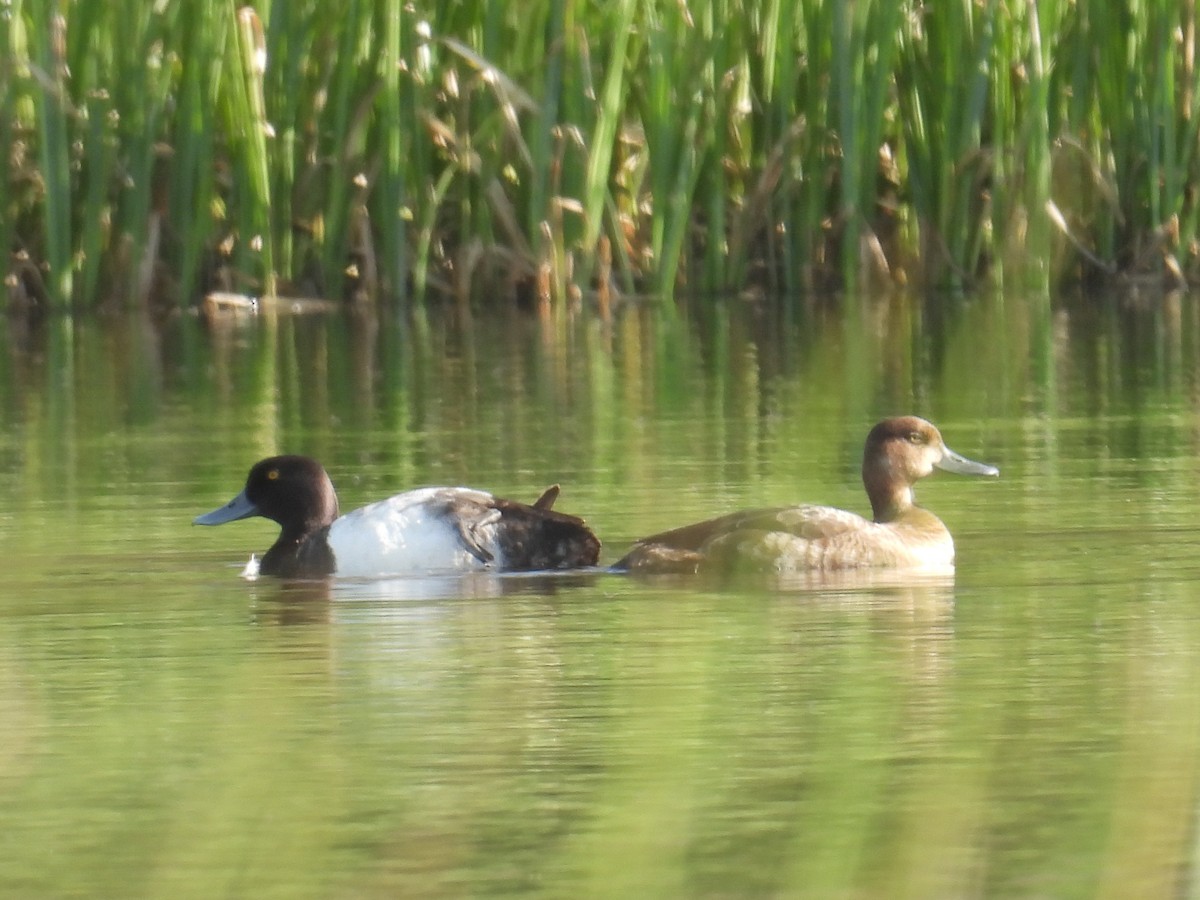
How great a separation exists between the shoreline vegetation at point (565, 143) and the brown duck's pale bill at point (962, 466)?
641 centimetres

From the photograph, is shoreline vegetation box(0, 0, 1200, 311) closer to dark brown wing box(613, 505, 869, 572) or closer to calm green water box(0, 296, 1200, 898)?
calm green water box(0, 296, 1200, 898)

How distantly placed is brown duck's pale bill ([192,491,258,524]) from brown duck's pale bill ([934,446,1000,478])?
1.80 metres

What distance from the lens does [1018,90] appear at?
14.5 metres

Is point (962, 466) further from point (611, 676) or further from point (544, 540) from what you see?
point (611, 676)

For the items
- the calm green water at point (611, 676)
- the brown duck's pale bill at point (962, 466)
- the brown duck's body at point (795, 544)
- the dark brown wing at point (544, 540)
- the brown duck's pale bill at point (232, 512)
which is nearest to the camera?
the calm green water at point (611, 676)

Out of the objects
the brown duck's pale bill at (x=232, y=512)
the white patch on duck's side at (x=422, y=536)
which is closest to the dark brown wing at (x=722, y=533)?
the white patch on duck's side at (x=422, y=536)

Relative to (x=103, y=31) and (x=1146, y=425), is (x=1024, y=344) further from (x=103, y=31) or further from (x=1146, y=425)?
(x=103, y=31)

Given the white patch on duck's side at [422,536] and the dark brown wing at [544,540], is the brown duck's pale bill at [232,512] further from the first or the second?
the dark brown wing at [544,540]

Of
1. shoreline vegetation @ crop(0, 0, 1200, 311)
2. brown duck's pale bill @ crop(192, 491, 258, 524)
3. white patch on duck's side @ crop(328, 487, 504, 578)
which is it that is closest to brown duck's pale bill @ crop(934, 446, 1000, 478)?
white patch on duck's side @ crop(328, 487, 504, 578)

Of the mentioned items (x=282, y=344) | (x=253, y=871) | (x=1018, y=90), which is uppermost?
(x=1018, y=90)

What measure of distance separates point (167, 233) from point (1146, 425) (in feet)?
23.0

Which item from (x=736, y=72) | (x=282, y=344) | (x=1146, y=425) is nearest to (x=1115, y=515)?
(x=1146, y=425)

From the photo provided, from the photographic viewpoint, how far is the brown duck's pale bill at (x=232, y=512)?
710 cm

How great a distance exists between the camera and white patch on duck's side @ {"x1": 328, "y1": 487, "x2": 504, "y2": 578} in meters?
6.61
